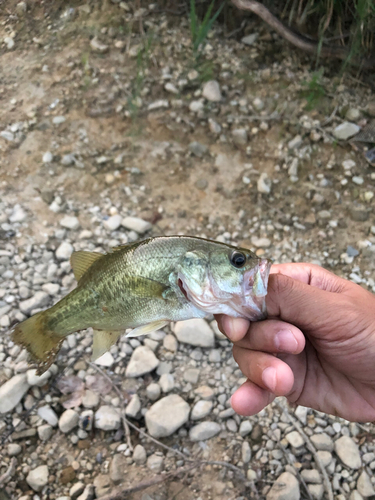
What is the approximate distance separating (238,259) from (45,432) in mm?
1765

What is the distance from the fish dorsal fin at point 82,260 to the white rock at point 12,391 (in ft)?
3.59

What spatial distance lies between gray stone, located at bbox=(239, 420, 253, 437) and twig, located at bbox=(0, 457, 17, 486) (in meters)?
1.41

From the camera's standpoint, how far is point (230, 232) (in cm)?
343

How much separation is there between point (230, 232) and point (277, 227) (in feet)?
1.37

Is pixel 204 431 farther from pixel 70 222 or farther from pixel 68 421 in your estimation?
pixel 70 222

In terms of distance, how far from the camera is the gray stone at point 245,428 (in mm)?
2520

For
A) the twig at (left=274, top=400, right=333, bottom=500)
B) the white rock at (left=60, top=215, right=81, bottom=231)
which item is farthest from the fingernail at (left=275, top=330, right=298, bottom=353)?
the white rock at (left=60, top=215, right=81, bottom=231)

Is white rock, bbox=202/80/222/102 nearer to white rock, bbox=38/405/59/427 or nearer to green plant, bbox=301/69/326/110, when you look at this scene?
green plant, bbox=301/69/326/110

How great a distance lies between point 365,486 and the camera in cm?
235

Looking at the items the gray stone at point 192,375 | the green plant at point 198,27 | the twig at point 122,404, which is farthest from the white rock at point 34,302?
the green plant at point 198,27

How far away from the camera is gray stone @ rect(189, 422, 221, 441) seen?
250cm

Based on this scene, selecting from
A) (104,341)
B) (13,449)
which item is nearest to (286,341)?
(104,341)

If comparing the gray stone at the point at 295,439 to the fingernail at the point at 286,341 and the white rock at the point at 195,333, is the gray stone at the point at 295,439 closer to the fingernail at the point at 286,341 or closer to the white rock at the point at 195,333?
the white rock at the point at 195,333

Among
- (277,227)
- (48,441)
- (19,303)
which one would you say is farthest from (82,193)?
(48,441)
